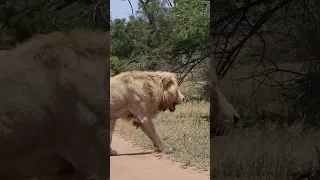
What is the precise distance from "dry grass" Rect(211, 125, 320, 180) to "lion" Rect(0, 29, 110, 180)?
101cm

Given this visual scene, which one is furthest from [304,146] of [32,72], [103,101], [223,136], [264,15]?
[32,72]

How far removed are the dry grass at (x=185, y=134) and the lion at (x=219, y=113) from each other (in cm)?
343

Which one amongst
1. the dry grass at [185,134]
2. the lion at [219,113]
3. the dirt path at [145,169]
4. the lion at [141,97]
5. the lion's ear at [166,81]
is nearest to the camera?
the lion at [219,113]

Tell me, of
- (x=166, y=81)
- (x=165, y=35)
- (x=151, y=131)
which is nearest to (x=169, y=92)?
(x=166, y=81)

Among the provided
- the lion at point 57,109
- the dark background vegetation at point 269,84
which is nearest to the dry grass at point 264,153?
the dark background vegetation at point 269,84

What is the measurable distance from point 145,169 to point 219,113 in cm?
397

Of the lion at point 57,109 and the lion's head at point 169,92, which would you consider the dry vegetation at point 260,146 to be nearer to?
the lion at point 57,109

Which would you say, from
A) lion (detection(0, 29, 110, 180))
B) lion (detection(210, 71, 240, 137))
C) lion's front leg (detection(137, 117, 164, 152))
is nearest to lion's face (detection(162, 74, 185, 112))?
lion's front leg (detection(137, 117, 164, 152))

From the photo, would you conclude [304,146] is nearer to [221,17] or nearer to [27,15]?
[221,17]

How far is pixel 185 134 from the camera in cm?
1091

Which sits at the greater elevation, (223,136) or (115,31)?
(115,31)

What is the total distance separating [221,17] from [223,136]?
102 centimetres

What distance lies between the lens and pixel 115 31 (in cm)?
2398

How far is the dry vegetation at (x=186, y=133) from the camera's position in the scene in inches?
331
